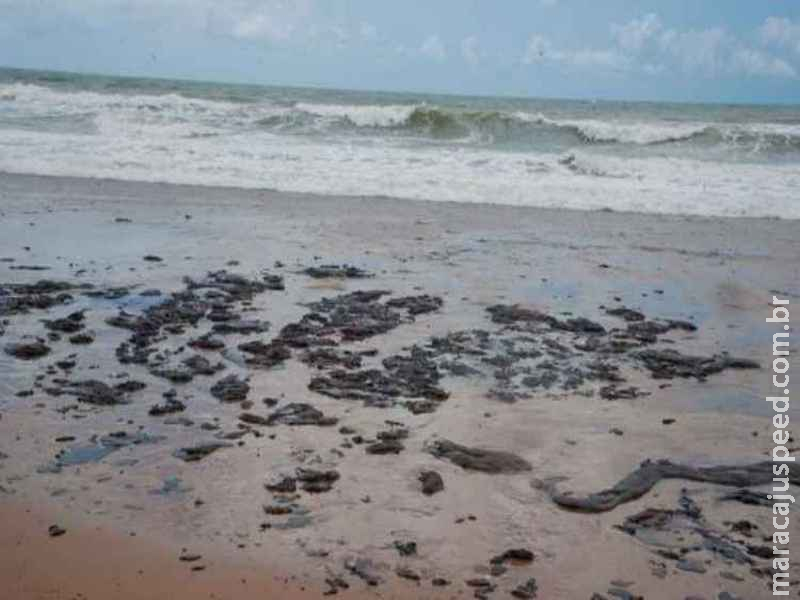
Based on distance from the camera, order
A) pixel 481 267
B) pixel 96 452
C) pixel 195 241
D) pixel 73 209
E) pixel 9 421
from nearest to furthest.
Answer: pixel 96 452, pixel 9 421, pixel 481 267, pixel 195 241, pixel 73 209

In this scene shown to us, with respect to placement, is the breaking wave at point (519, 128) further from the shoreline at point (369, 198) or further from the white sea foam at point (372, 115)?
the shoreline at point (369, 198)

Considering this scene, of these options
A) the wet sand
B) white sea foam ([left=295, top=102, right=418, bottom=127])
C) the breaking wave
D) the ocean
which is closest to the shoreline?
the ocean

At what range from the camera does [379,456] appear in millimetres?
4715

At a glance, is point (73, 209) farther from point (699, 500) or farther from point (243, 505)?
point (699, 500)

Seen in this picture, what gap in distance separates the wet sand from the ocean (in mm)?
6677

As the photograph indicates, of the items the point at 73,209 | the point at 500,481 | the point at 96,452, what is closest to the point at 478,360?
the point at 500,481

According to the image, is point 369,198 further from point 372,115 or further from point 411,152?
point 372,115

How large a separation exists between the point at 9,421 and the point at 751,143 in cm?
2641

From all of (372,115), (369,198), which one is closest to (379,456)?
(369,198)

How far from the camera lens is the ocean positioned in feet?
54.2

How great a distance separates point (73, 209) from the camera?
40.6 feet

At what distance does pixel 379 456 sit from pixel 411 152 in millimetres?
18753

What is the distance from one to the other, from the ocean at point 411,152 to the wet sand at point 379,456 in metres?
6.68

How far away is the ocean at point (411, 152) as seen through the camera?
54.2 ft
